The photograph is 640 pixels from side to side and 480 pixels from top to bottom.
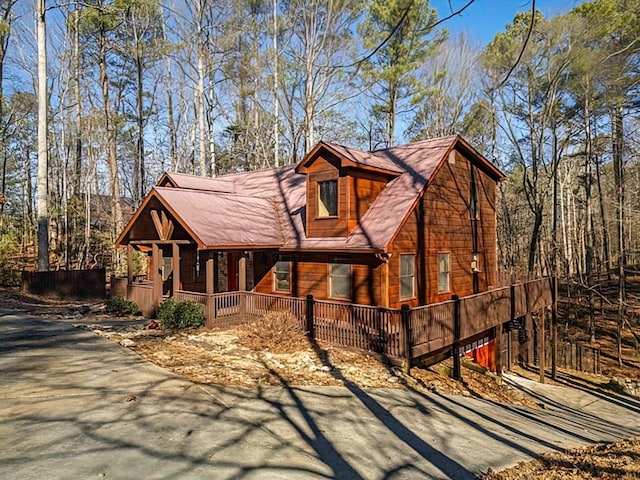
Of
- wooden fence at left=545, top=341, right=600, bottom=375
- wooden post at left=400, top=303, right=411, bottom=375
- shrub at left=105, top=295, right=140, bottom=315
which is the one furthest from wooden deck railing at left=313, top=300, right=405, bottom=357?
wooden fence at left=545, top=341, right=600, bottom=375

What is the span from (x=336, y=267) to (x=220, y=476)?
8868 mm

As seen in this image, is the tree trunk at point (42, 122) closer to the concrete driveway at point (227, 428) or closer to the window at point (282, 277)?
the concrete driveway at point (227, 428)

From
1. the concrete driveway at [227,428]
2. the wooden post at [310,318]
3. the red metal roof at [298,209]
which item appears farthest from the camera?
the red metal roof at [298,209]

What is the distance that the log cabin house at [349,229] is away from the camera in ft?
41.9

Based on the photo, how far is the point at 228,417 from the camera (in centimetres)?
660

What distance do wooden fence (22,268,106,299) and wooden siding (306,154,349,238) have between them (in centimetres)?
1120

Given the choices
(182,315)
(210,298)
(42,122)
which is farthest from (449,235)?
(42,122)

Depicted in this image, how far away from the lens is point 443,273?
1490cm

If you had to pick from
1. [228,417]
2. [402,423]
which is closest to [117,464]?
[228,417]

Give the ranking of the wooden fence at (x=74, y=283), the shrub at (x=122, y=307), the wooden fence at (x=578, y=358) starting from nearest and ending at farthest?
1. the shrub at (x=122, y=307)
2. the wooden fence at (x=578, y=358)
3. the wooden fence at (x=74, y=283)

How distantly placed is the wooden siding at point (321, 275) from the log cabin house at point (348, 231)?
0.10 ft

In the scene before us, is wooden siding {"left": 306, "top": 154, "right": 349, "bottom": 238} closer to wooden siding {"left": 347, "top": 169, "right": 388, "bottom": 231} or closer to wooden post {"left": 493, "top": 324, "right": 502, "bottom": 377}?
wooden siding {"left": 347, "top": 169, "right": 388, "bottom": 231}

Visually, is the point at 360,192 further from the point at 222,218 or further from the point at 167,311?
the point at 167,311

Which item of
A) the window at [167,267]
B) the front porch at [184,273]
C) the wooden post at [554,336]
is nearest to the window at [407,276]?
the front porch at [184,273]
